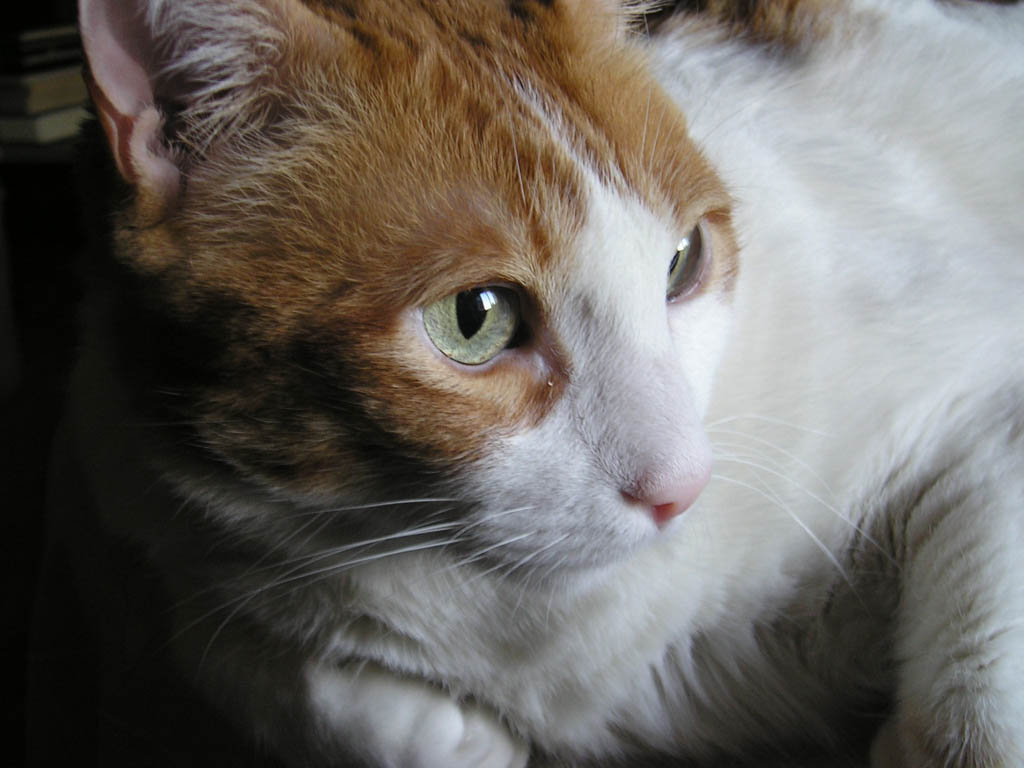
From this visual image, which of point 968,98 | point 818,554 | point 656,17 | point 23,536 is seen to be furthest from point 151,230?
point 23,536

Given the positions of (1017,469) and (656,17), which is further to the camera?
(656,17)

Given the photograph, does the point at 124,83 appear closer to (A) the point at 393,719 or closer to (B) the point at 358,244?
(B) the point at 358,244

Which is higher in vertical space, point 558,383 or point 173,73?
point 173,73

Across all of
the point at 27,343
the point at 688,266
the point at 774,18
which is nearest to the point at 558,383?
the point at 688,266

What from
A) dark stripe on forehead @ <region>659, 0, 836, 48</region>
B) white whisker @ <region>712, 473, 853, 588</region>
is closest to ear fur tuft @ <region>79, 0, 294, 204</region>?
white whisker @ <region>712, 473, 853, 588</region>

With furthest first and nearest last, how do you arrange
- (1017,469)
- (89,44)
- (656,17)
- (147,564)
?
(656,17) < (147,564) < (1017,469) < (89,44)

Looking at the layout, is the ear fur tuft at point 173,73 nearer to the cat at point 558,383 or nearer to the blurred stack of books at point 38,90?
the cat at point 558,383

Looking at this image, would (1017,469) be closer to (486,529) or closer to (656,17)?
(486,529)
